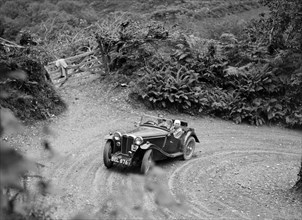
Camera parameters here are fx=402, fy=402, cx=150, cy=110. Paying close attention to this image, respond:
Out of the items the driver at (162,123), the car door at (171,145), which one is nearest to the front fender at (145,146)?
the car door at (171,145)

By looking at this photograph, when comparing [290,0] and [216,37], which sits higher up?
[290,0]

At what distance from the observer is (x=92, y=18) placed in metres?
27.4

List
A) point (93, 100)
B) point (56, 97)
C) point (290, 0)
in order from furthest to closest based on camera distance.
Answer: point (93, 100)
point (56, 97)
point (290, 0)

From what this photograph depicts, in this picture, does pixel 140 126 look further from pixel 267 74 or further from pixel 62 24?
pixel 62 24

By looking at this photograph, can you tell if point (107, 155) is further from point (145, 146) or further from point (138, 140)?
point (145, 146)

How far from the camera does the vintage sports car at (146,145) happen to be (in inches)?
364

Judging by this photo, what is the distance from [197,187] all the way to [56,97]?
6739 mm

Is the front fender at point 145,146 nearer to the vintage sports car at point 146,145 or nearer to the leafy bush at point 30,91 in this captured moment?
the vintage sports car at point 146,145

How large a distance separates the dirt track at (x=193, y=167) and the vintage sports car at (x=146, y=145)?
35cm

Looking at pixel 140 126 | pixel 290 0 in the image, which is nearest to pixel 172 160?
pixel 140 126

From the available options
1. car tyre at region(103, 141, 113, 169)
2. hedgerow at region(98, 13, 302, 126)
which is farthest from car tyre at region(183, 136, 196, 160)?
hedgerow at region(98, 13, 302, 126)

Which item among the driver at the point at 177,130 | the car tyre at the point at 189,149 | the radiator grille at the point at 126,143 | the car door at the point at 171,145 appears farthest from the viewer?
the car tyre at the point at 189,149

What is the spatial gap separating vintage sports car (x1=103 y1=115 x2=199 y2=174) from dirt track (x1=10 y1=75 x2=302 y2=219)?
35 centimetres

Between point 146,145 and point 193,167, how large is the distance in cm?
183
